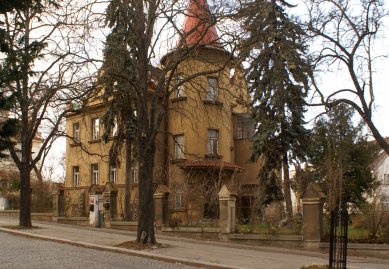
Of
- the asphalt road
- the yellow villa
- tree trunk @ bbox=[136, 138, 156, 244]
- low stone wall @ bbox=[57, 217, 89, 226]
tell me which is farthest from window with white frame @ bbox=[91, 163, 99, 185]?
tree trunk @ bbox=[136, 138, 156, 244]

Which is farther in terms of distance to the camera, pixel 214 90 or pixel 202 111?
pixel 202 111

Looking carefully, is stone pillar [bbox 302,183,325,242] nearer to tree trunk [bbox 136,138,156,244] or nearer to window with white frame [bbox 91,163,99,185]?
tree trunk [bbox 136,138,156,244]

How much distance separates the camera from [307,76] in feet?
70.6

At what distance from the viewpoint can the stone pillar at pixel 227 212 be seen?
2055cm

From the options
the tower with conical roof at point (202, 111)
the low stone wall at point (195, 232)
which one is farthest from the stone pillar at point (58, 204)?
the low stone wall at point (195, 232)

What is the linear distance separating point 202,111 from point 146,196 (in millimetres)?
10670

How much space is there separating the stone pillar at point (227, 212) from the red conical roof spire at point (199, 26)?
242 inches

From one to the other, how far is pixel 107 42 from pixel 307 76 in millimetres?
8405

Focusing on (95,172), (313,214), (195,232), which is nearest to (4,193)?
(95,172)

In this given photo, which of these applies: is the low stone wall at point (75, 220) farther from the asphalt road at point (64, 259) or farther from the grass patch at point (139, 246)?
the grass patch at point (139, 246)

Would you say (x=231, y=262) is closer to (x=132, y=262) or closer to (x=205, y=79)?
(x=132, y=262)

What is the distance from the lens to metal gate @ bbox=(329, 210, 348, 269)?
1150 cm

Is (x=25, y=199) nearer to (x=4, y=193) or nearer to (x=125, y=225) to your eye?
(x=125, y=225)

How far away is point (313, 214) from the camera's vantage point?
59.1 feet
